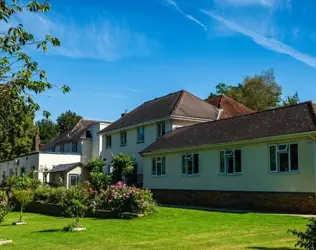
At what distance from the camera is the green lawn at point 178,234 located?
40.7 feet

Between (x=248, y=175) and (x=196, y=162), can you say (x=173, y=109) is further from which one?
(x=248, y=175)

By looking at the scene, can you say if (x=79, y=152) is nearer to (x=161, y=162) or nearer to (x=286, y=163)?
(x=161, y=162)

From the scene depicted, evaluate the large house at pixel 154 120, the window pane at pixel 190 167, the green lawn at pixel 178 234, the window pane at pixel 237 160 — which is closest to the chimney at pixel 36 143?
the large house at pixel 154 120

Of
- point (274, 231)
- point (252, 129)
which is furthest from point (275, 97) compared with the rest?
point (274, 231)

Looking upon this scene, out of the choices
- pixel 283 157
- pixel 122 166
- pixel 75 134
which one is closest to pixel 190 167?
pixel 283 157

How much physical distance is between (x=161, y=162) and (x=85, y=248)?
1974cm

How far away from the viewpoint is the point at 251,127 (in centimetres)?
2519

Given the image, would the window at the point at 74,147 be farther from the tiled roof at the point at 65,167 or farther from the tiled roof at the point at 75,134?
the tiled roof at the point at 65,167

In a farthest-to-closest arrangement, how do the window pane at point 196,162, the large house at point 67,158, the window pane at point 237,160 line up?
1. the large house at point 67,158
2. the window pane at point 196,162
3. the window pane at point 237,160

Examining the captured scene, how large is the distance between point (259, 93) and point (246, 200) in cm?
3991

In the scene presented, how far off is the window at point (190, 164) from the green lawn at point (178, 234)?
7912 millimetres

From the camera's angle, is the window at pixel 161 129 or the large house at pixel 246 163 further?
the window at pixel 161 129

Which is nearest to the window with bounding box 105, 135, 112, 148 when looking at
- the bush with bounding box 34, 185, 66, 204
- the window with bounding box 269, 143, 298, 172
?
the bush with bounding box 34, 185, 66, 204

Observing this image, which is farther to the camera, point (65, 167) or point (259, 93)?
point (259, 93)
